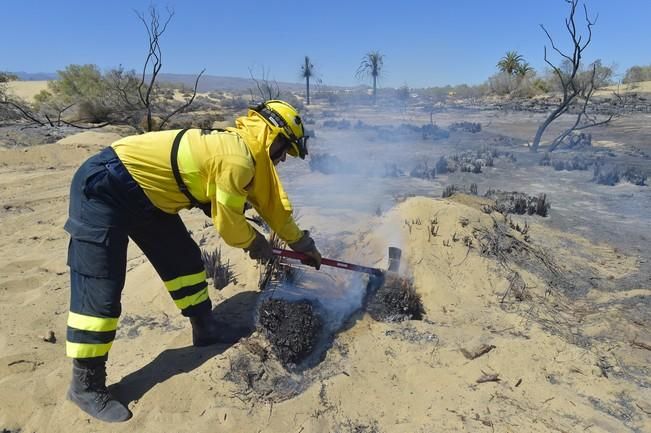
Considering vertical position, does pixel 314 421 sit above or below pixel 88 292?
below

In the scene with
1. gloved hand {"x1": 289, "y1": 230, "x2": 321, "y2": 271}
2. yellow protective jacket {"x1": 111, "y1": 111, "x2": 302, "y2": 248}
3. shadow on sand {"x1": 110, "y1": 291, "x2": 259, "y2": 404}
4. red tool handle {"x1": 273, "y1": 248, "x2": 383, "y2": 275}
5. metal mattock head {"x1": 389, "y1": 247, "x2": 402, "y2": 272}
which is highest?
yellow protective jacket {"x1": 111, "y1": 111, "x2": 302, "y2": 248}

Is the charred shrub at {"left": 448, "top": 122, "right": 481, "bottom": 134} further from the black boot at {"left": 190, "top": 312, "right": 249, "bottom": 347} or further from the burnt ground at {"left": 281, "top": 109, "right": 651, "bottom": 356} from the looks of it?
the black boot at {"left": 190, "top": 312, "right": 249, "bottom": 347}

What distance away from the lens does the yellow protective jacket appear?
A: 92.4 inches

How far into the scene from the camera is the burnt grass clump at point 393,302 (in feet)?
11.5

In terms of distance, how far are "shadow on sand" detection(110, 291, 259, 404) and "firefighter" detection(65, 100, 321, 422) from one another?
17 cm

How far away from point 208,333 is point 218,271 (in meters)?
0.80

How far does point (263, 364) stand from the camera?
2.93 metres

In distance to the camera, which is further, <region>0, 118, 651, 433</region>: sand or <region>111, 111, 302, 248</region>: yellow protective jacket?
<region>0, 118, 651, 433</region>: sand

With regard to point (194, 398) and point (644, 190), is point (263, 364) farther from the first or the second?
point (644, 190)

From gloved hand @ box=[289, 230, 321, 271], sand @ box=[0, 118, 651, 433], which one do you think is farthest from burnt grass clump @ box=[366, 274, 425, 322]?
gloved hand @ box=[289, 230, 321, 271]

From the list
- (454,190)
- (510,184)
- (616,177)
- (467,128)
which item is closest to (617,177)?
(616,177)

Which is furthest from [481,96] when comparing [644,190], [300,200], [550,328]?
[550,328]

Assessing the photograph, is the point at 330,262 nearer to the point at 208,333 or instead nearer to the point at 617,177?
the point at 208,333

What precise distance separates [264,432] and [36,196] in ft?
23.2
